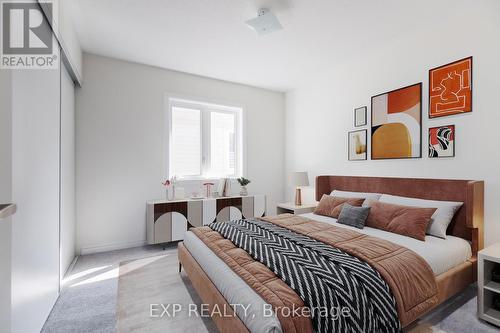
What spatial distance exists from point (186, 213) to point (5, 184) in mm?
2370

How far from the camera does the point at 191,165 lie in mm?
4039

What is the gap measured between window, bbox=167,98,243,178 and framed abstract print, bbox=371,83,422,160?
228cm

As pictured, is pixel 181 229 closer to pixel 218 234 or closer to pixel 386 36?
pixel 218 234

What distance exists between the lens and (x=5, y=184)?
1.29 metres

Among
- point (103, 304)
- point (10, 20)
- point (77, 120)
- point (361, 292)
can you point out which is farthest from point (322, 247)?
point (77, 120)

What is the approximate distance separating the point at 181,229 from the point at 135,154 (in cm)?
130

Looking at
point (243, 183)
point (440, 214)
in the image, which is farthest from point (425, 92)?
point (243, 183)

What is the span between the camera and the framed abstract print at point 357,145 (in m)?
3.37

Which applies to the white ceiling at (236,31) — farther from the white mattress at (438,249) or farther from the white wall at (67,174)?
the white mattress at (438,249)

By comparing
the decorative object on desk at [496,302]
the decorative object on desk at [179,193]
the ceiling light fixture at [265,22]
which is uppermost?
the ceiling light fixture at [265,22]

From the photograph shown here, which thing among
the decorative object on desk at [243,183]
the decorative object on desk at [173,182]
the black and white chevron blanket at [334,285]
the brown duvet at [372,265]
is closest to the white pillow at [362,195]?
the brown duvet at [372,265]

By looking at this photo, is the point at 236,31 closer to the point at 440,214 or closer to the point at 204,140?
the point at 204,140

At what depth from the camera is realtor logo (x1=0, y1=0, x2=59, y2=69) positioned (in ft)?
4.59

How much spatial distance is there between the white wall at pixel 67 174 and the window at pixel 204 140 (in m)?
1.25
